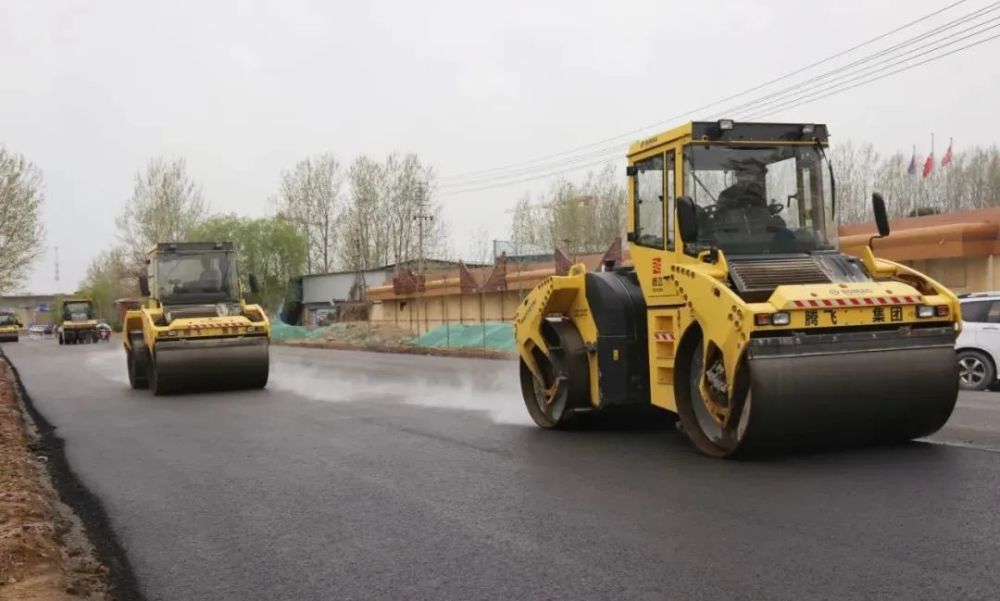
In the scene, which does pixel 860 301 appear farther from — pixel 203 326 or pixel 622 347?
pixel 203 326

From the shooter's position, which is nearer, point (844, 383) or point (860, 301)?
point (844, 383)

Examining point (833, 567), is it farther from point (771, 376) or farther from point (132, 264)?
point (132, 264)

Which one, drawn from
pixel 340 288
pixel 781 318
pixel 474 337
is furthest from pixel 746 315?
pixel 340 288

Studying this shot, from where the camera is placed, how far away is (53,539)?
19.4 ft

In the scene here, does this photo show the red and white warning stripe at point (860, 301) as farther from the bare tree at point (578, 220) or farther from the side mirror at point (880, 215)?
the bare tree at point (578, 220)

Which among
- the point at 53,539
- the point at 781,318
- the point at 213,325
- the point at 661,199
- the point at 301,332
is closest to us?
the point at 53,539

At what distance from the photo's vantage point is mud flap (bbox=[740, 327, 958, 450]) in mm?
6641

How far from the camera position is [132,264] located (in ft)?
223

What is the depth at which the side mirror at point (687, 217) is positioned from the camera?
7.49 m

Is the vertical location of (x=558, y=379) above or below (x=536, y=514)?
above

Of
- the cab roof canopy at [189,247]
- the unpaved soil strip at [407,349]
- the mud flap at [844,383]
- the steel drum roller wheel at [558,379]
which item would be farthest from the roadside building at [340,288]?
the mud flap at [844,383]

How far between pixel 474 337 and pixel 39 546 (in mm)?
25866

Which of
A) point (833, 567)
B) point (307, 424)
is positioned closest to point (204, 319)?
point (307, 424)

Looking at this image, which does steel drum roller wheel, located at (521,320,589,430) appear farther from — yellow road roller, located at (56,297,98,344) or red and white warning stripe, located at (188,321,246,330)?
yellow road roller, located at (56,297,98,344)
